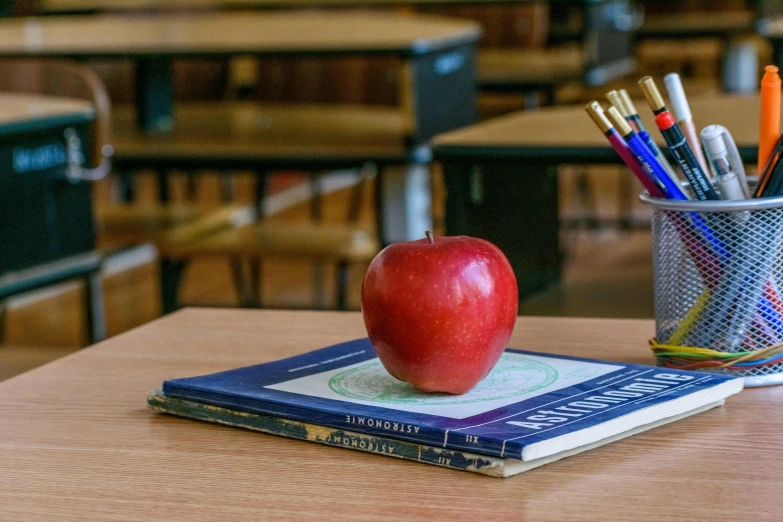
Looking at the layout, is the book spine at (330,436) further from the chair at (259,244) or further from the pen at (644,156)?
the chair at (259,244)

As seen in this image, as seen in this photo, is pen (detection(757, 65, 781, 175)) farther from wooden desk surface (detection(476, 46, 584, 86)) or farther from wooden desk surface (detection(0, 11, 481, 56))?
wooden desk surface (detection(476, 46, 584, 86))

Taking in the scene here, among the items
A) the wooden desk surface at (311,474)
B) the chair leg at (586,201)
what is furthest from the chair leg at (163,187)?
the wooden desk surface at (311,474)

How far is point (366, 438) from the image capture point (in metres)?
0.66

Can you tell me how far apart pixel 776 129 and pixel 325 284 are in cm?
345

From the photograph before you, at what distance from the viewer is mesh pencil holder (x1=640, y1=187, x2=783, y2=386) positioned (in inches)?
29.6

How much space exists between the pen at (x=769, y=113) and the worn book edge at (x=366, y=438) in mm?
175

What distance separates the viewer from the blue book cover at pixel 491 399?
623mm

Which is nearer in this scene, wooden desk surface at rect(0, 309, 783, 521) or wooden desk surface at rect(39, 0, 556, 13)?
wooden desk surface at rect(0, 309, 783, 521)

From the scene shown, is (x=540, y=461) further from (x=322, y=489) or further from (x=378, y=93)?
(x=378, y=93)

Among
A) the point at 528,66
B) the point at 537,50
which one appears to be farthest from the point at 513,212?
the point at 537,50

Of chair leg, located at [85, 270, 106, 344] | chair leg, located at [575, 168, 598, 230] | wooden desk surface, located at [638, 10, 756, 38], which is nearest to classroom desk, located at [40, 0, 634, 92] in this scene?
wooden desk surface, located at [638, 10, 756, 38]

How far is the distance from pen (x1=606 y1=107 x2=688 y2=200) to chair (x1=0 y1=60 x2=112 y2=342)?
1704 mm

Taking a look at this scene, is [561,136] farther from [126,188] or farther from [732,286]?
[126,188]

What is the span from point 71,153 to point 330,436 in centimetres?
180
